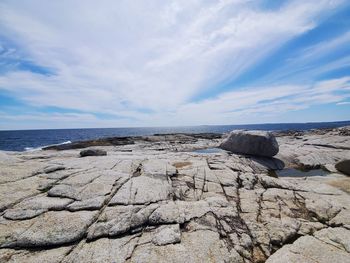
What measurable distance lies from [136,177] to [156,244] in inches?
204

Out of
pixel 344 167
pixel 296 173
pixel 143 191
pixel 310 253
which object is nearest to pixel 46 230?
pixel 143 191

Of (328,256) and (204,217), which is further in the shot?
(204,217)

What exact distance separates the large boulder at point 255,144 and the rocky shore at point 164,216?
695 cm

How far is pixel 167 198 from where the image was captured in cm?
935

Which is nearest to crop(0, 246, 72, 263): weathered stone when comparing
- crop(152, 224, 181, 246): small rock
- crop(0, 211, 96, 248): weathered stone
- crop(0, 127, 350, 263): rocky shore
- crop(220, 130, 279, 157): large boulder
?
crop(0, 127, 350, 263): rocky shore

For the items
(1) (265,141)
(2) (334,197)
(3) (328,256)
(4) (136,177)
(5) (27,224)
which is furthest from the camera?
(1) (265,141)

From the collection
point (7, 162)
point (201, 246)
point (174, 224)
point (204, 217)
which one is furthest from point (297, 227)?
point (7, 162)

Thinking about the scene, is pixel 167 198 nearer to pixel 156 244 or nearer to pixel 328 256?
pixel 156 244

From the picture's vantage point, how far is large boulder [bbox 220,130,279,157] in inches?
778

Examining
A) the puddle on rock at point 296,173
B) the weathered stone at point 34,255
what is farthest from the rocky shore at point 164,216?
the puddle on rock at point 296,173

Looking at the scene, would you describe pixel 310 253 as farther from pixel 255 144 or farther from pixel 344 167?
pixel 255 144

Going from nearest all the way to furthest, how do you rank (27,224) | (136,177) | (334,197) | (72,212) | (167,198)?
(27,224) → (72,212) → (167,198) → (334,197) → (136,177)

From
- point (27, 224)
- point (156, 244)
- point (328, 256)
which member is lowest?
point (328, 256)

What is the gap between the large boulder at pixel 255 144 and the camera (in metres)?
19.8
